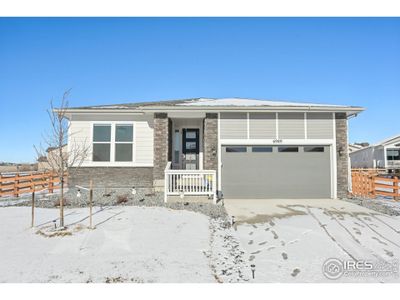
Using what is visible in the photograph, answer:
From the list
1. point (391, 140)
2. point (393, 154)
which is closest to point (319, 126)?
point (391, 140)

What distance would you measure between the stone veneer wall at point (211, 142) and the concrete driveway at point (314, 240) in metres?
2.16

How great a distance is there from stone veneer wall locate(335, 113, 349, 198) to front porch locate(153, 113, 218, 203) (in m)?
5.04

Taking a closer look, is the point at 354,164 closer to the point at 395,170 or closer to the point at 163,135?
the point at 395,170

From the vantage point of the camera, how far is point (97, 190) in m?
9.45

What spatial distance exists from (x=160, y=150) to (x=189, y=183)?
2093 mm

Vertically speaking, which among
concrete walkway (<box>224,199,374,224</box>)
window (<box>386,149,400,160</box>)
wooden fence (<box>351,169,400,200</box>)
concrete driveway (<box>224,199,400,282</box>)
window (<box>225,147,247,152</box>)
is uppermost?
window (<box>386,149,400,160</box>)

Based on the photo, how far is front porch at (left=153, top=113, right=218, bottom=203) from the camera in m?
7.65

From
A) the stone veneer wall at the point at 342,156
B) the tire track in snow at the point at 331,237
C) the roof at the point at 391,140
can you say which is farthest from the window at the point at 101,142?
the roof at the point at 391,140

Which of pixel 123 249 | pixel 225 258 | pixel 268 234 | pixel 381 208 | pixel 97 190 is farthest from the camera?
pixel 97 190

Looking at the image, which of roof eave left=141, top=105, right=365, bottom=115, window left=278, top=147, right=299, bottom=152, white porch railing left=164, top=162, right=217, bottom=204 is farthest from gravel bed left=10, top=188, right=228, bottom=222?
window left=278, top=147, right=299, bottom=152

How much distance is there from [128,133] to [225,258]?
7.64 m

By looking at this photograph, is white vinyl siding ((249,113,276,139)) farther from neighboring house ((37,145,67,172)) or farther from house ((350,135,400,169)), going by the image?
house ((350,135,400,169))

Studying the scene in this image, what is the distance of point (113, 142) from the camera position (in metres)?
9.77

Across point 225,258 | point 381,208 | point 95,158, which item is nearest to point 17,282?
point 225,258
